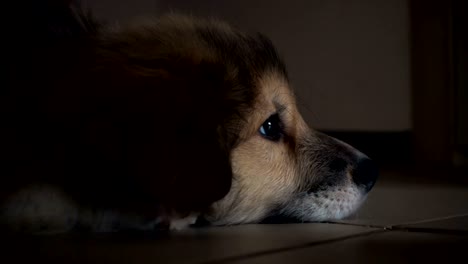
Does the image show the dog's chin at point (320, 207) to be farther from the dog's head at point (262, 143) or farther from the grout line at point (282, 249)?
the grout line at point (282, 249)

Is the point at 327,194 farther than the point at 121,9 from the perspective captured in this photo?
No

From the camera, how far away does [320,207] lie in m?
1.40

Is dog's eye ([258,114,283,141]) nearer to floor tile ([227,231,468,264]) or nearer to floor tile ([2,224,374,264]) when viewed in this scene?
floor tile ([2,224,374,264])

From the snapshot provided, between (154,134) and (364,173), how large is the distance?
622 mm

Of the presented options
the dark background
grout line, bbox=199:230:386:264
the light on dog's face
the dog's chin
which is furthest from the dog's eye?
the dark background

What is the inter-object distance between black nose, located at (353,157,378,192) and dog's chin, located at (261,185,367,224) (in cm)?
4

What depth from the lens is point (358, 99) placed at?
364cm

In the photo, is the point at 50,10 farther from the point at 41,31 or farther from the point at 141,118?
the point at 141,118

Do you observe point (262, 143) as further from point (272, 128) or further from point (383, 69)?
point (383, 69)

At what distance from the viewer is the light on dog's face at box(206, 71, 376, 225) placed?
4.31 ft

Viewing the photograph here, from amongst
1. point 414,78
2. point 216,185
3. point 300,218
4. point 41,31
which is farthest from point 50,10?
point 414,78

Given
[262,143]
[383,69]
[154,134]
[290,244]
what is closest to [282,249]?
[290,244]

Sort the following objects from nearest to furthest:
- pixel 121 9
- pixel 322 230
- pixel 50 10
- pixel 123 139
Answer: pixel 123 139
pixel 322 230
pixel 50 10
pixel 121 9

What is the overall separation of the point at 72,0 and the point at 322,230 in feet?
2.54
